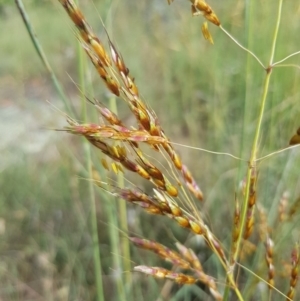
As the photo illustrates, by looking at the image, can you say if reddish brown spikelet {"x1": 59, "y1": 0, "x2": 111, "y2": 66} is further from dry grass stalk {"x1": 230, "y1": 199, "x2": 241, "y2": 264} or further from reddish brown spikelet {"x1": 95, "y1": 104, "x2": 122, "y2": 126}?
dry grass stalk {"x1": 230, "y1": 199, "x2": 241, "y2": 264}

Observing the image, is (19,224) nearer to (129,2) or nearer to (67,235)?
(67,235)

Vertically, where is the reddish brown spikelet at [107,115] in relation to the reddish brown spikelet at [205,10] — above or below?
below

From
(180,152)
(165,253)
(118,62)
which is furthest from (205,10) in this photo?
(180,152)

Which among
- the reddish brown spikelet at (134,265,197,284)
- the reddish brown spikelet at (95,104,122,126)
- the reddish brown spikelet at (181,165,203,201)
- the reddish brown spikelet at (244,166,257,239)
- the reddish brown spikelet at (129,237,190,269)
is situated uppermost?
the reddish brown spikelet at (95,104,122,126)

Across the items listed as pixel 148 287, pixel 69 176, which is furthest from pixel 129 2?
pixel 148 287

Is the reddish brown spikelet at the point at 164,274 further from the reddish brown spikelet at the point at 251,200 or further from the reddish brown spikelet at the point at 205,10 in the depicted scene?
the reddish brown spikelet at the point at 205,10

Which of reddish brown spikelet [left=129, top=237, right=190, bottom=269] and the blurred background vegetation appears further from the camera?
the blurred background vegetation

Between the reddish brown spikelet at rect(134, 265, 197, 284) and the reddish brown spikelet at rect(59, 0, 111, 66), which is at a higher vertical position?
the reddish brown spikelet at rect(59, 0, 111, 66)

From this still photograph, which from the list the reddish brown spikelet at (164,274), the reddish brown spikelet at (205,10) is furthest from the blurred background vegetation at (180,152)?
the reddish brown spikelet at (164,274)

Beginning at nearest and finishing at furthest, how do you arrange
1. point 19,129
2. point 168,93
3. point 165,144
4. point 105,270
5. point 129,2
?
point 165,144
point 105,270
point 168,93
point 19,129
point 129,2

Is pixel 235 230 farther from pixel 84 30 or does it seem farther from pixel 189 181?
pixel 84 30

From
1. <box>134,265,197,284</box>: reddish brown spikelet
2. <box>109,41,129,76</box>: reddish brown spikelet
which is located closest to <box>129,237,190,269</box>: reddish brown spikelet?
<box>134,265,197,284</box>: reddish brown spikelet
